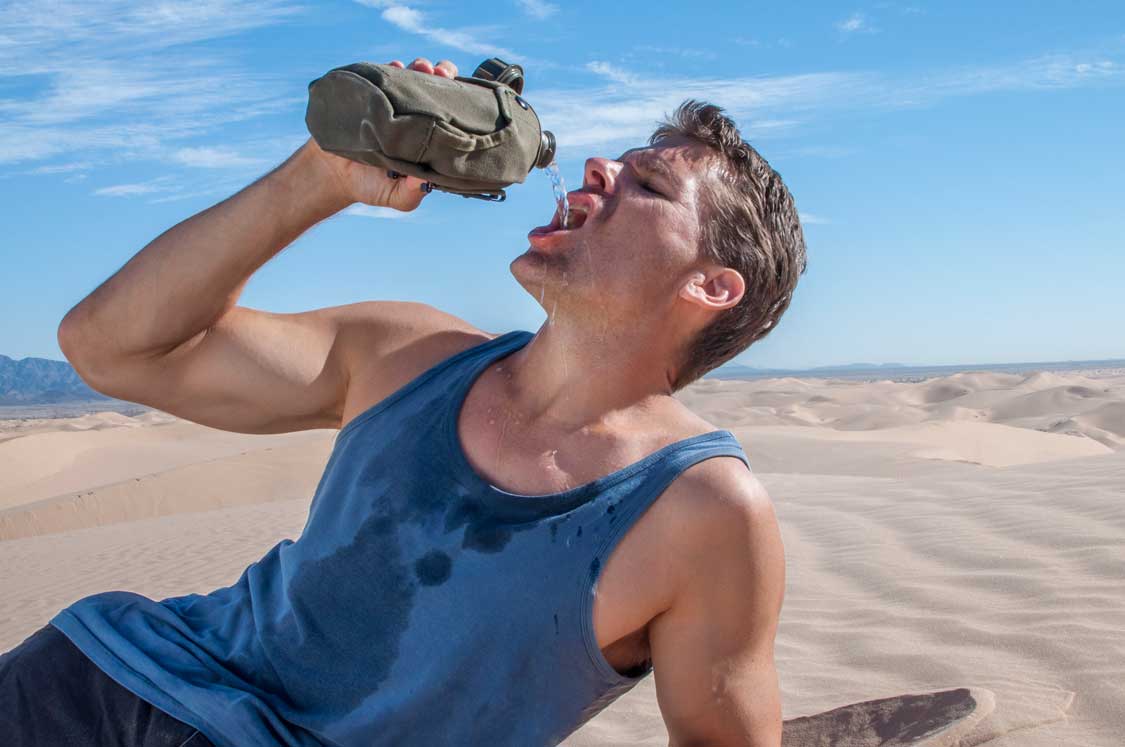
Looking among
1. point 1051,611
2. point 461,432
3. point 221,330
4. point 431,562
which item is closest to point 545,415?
point 461,432

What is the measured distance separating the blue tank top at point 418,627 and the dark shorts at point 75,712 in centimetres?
3

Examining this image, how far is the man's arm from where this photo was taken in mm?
1947

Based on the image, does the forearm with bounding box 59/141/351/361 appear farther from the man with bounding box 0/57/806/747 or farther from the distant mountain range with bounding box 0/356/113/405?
the distant mountain range with bounding box 0/356/113/405

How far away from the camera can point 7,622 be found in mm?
6598

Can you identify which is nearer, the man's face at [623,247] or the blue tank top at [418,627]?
the blue tank top at [418,627]

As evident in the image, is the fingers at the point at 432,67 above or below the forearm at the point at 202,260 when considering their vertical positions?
above

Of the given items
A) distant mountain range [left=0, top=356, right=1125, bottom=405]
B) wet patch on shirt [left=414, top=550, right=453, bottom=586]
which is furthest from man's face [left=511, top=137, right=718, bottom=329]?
distant mountain range [left=0, top=356, right=1125, bottom=405]

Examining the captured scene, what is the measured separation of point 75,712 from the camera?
199 centimetres

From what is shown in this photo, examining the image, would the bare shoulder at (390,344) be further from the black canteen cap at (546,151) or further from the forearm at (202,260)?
the black canteen cap at (546,151)

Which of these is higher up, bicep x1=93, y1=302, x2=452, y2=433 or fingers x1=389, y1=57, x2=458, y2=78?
fingers x1=389, y1=57, x2=458, y2=78

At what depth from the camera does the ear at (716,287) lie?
90.8 inches

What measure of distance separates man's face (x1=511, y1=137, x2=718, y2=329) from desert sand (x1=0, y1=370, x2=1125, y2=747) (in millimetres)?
1471

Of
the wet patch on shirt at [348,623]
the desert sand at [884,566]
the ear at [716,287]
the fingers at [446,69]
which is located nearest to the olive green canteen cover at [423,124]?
the fingers at [446,69]

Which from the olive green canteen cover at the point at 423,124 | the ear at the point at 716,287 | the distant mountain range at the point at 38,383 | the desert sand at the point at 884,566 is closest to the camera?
the olive green canteen cover at the point at 423,124
